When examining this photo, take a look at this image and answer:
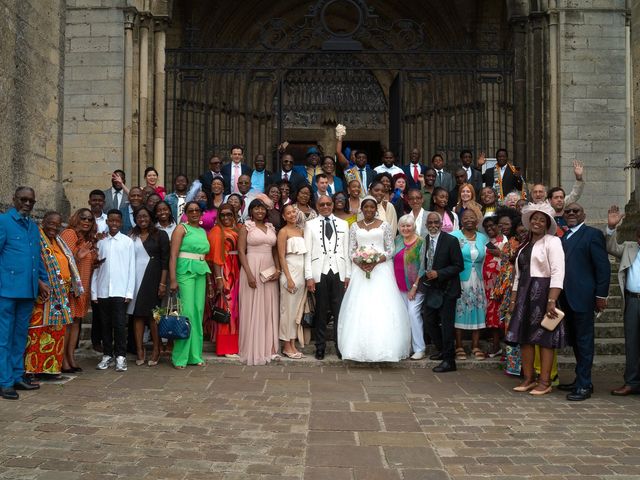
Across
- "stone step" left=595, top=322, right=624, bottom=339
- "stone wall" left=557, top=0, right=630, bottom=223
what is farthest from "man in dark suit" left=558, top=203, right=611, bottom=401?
"stone wall" left=557, top=0, right=630, bottom=223

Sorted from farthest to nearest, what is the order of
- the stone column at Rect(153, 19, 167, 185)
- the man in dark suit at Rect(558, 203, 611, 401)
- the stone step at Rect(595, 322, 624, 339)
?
the stone column at Rect(153, 19, 167, 185)
the stone step at Rect(595, 322, 624, 339)
the man in dark suit at Rect(558, 203, 611, 401)

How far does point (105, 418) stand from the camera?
5.38 meters

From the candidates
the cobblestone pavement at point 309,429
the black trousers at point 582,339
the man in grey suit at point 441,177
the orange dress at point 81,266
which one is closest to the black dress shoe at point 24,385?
the cobblestone pavement at point 309,429

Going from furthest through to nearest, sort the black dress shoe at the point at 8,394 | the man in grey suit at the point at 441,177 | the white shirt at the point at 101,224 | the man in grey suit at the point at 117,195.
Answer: the man in grey suit at the point at 441,177 < the man in grey suit at the point at 117,195 < the white shirt at the point at 101,224 < the black dress shoe at the point at 8,394

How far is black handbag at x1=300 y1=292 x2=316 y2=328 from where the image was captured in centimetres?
813

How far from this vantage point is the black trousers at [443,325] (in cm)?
750

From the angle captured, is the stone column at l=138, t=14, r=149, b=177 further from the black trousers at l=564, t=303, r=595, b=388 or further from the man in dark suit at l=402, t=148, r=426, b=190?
the black trousers at l=564, t=303, r=595, b=388

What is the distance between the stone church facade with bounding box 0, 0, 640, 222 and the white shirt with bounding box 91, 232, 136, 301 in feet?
4.04

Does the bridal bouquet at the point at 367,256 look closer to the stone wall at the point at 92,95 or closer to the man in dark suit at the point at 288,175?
the man in dark suit at the point at 288,175

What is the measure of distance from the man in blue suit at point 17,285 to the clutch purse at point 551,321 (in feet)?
15.4

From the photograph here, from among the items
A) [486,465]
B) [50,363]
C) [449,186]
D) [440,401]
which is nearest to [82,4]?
[449,186]

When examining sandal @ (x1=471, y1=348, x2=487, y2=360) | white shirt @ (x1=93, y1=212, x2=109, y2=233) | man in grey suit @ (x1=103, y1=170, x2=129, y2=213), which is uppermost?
man in grey suit @ (x1=103, y1=170, x2=129, y2=213)

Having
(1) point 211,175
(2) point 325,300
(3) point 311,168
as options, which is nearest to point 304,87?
(3) point 311,168

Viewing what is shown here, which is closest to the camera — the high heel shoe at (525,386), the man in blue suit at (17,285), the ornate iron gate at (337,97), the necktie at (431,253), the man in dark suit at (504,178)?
the man in blue suit at (17,285)
